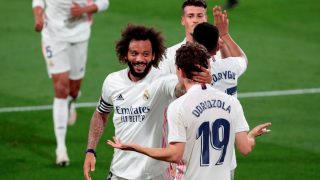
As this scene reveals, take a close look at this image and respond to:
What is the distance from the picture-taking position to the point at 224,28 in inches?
352

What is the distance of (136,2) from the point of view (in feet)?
75.0

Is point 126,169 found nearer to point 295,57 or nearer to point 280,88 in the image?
point 280,88

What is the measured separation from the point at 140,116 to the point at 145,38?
0.71 m

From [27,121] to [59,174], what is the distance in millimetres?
2636

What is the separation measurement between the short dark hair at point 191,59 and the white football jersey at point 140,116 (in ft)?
3.15

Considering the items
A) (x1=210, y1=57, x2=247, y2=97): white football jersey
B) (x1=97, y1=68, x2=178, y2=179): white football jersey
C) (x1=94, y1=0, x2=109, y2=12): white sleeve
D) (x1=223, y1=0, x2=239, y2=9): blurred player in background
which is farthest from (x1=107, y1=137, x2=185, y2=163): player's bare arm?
(x1=223, y1=0, x2=239, y2=9): blurred player in background

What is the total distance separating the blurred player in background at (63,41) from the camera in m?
12.7

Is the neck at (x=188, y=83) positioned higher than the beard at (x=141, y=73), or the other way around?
the neck at (x=188, y=83)

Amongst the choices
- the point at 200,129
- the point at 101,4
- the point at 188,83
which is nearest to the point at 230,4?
the point at 101,4

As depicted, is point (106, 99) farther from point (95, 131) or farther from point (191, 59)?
point (191, 59)

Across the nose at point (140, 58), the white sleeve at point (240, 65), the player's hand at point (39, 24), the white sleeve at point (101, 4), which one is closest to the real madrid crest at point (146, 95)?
the nose at point (140, 58)

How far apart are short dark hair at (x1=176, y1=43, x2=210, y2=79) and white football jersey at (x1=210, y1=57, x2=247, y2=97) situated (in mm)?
1473

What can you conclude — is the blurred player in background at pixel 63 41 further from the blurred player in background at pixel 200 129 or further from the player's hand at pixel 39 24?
the blurred player in background at pixel 200 129

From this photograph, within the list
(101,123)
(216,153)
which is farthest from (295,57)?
(216,153)
